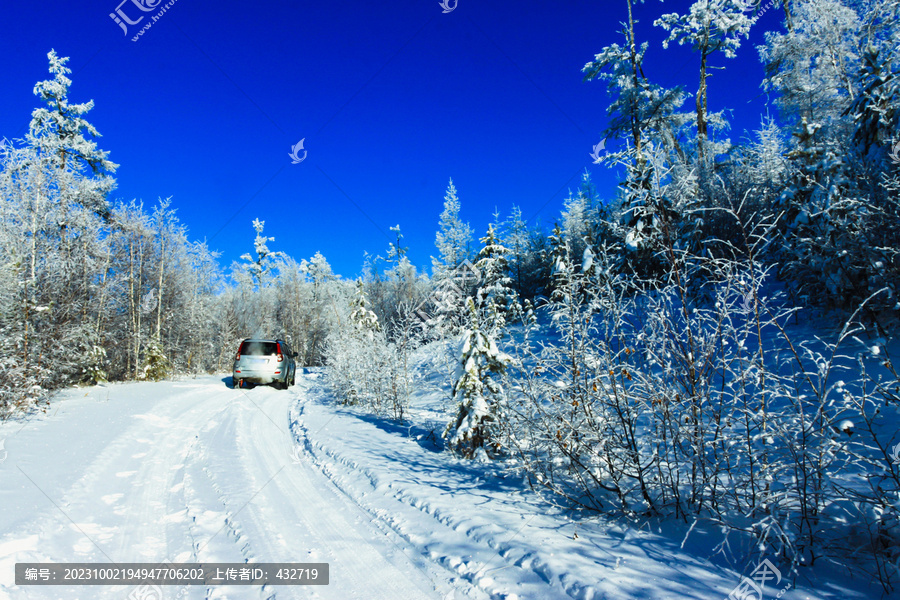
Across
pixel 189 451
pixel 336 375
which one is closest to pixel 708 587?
pixel 189 451

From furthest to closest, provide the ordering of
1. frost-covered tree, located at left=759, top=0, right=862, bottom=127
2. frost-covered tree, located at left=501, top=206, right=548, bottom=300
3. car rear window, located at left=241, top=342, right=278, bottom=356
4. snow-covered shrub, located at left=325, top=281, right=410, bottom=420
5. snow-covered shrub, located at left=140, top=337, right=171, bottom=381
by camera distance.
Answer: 1. frost-covered tree, located at left=501, top=206, right=548, bottom=300
2. snow-covered shrub, located at left=140, top=337, right=171, bottom=381
3. frost-covered tree, located at left=759, top=0, right=862, bottom=127
4. car rear window, located at left=241, top=342, right=278, bottom=356
5. snow-covered shrub, located at left=325, top=281, right=410, bottom=420

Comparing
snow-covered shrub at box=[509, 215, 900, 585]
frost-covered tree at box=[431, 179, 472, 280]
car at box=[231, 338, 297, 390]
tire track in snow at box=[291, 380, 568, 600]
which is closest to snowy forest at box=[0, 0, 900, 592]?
snow-covered shrub at box=[509, 215, 900, 585]

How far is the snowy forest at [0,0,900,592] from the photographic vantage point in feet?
11.7

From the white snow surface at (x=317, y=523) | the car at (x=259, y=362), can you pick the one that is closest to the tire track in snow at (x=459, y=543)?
the white snow surface at (x=317, y=523)

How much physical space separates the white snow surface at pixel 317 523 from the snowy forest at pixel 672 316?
0.63m

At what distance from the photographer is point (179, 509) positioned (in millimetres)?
4570

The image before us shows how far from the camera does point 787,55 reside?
1820 centimetres

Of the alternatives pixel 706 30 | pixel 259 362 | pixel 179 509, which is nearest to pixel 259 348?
pixel 259 362

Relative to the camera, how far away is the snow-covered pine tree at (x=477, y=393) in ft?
21.2

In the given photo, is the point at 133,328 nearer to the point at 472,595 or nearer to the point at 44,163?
the point at 44,163

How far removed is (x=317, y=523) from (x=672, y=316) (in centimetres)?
460

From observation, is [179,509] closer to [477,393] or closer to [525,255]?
[477,393]

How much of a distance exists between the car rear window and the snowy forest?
2.23 m

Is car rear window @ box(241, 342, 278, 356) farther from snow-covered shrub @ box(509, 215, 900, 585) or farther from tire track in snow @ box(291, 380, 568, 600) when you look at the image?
snow-covered shrub @ box(509, 215, 900, 585)
